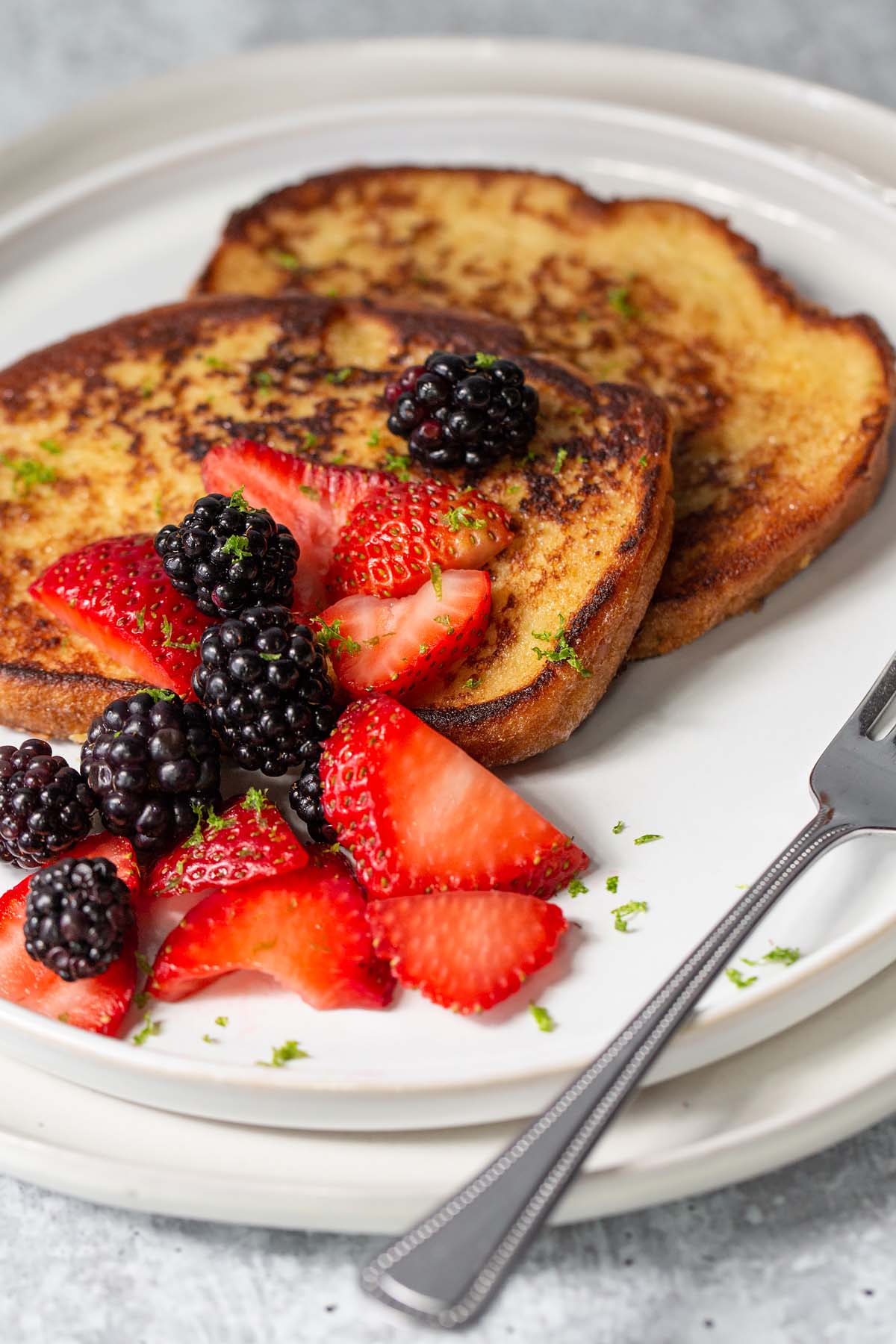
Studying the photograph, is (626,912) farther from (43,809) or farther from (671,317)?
(671,317)

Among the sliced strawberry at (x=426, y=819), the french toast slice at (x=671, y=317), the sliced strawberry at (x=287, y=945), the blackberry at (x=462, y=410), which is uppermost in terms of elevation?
the french toast slice at (x=671, y=317)

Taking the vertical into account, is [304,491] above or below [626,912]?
above

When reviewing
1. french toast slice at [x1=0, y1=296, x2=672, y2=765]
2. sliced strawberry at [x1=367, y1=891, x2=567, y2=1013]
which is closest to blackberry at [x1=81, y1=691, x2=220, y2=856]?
french toast slice at [x1=0, y1=296, x2=672, y2=765]

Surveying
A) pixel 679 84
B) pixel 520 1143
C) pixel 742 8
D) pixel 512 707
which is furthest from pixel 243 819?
pixel 742 8

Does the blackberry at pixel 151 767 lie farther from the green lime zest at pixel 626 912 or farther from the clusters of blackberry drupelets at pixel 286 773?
the green lime zest at pixel 626 912

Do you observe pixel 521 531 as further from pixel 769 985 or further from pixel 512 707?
pixel 769 985

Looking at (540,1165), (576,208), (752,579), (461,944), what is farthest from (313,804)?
(576,208)

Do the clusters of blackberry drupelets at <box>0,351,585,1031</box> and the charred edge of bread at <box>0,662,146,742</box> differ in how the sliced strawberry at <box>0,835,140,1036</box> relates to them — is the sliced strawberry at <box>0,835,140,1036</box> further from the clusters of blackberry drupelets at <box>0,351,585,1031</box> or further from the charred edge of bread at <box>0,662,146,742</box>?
the charred edge of bread at <box>0,662,146,742</box>

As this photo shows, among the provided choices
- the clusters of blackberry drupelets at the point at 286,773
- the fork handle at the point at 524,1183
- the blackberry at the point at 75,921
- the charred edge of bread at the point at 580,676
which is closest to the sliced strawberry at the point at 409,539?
the clusters of blackberry drupelets at the point at 286,773
